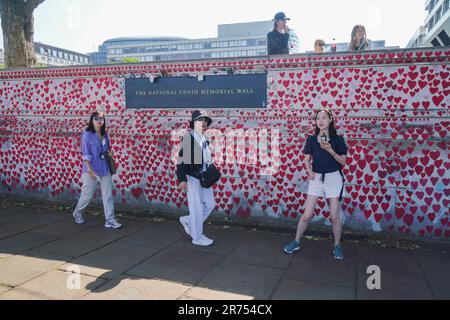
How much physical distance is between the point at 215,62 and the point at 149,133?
6.03 ft

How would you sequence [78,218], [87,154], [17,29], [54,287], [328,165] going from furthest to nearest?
1. [17,29]
2. [78,218]
3. [87,154]
4. [328,165]
5. [54,287]

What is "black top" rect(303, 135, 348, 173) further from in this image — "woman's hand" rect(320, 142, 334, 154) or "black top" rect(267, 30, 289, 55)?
"black top" rect(267, 30, 289, 55)

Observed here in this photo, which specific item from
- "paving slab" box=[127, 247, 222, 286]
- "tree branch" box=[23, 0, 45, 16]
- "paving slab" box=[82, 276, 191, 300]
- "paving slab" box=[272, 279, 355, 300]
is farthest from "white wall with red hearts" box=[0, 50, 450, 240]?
"paving slab" box=[82, 276, 191, 300]

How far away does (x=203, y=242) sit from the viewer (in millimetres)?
5301

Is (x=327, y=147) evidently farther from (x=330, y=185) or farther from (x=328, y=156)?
(x=330, y=185)

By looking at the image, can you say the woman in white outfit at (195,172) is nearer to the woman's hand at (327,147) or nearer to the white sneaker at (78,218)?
the woman's hand at (327,147)

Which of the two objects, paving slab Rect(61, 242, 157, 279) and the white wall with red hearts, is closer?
paving slab Rect(61, 242, 157, 279)

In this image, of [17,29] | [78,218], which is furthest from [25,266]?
[17,29]

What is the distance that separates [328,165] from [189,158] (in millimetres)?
1894

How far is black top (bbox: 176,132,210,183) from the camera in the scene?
5078mm

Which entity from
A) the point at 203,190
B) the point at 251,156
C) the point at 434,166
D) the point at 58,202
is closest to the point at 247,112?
the point at 251,156

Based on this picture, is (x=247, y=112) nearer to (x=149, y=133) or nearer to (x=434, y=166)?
(x=149, y=133)

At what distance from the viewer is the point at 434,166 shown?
A: 17.3 feet

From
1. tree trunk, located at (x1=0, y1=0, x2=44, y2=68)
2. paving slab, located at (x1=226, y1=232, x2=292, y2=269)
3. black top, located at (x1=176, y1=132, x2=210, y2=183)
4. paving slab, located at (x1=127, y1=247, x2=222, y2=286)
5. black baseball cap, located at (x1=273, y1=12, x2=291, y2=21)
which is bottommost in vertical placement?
paving slab, located at (x1=226, y1=232, x2=292, y2=269)
